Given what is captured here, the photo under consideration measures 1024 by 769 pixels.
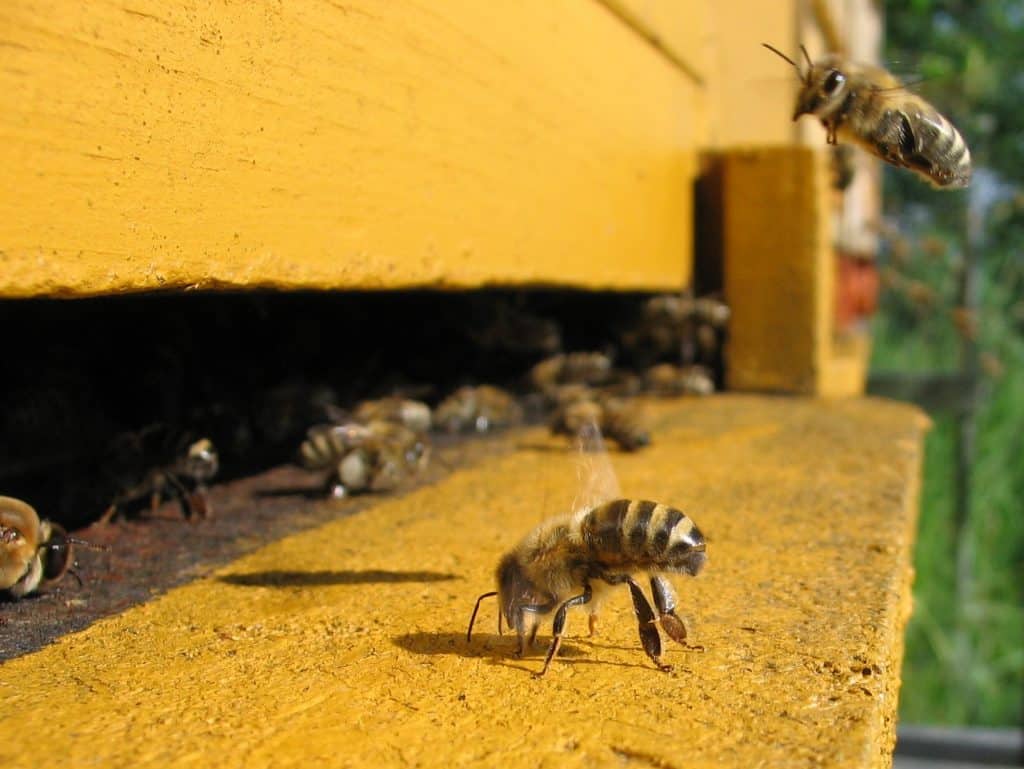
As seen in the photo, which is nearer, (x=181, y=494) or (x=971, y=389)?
(x=181, y=494)

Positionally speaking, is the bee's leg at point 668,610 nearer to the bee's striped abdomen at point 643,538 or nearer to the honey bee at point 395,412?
the bee's striped abdomen at point 643,538

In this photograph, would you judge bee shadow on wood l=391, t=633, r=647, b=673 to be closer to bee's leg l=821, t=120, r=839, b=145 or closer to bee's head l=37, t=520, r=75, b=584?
bee's head l=37, t=520, r=75, b=584

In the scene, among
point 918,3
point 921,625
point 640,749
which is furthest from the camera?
point 918,3

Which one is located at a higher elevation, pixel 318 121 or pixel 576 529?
pixel 318 121

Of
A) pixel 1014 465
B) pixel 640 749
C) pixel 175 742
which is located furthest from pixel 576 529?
pixel 1014 465

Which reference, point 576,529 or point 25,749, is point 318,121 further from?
point 25,749

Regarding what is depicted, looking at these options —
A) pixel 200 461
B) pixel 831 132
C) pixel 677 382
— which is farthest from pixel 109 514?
pixel 677 382

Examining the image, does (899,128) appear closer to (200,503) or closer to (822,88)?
(822,88)

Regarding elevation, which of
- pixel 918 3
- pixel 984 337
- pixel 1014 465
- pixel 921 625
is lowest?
pixel 921 625
